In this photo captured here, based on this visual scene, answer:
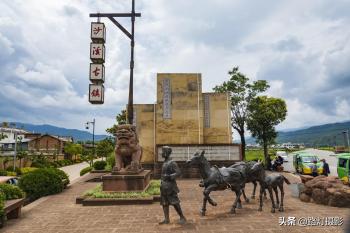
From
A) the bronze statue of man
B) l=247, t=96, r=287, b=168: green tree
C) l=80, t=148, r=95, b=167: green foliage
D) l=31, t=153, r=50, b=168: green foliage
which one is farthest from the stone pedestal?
l=31, t=153, r=50, b=168: green foliage

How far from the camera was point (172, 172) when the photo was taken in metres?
8.18

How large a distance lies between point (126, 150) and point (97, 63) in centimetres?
545

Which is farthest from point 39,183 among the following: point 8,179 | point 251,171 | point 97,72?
point 251,171

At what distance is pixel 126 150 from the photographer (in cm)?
1314

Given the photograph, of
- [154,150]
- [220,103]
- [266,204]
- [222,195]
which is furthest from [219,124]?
[266,204]

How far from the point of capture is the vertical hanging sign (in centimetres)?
1521

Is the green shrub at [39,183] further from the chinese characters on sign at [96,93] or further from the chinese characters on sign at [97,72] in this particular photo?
the chinese characters on sign at [97,72]

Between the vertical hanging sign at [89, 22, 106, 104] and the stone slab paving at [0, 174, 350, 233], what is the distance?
5.79m

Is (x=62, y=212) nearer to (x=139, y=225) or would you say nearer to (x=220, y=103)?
(x=139, y=225)

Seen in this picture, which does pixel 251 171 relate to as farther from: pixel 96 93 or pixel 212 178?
pixel 96 93

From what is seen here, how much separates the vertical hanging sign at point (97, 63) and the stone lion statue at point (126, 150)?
2.91 meters

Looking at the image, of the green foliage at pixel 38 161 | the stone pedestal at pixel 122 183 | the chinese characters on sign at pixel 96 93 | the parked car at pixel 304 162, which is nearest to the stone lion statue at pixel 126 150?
the stone pedestal at pixel 122 183

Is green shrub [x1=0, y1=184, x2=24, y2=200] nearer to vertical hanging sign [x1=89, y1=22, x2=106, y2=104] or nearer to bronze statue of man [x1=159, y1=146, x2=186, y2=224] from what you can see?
bronze statue of man [x1=159, y1=146, x2=186, y2=224]

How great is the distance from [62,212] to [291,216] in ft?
25.4
